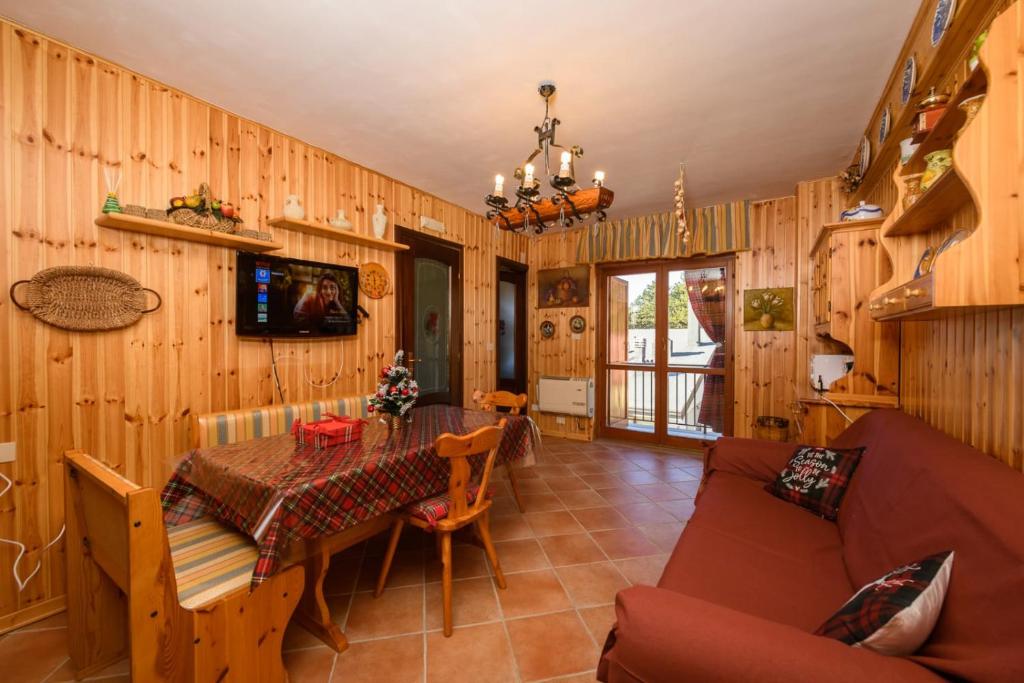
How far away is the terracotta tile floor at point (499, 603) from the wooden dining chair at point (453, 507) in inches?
5.2

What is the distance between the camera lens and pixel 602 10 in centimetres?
179

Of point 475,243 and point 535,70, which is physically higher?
point 535,70

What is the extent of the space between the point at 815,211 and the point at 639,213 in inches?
64.3

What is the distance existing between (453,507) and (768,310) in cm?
382

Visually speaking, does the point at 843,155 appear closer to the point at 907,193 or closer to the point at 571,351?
the point at 907,193

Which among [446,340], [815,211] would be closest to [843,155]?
[815,211]

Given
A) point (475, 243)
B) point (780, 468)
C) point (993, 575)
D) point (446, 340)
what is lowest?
point (780, 468)

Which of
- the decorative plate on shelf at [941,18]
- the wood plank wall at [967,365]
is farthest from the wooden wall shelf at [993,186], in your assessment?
the decorative plate on shelf at [941,18]

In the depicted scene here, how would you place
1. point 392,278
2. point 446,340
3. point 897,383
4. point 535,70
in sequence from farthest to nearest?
1. point 446,340
2. point 392,278
3. point 897,383
4. point 535,70

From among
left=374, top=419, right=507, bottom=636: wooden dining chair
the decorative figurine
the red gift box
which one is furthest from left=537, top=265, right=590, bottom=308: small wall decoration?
the red gift box

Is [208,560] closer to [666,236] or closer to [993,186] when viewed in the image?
[993,186]

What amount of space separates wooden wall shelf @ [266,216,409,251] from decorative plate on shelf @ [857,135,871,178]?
3.46 meters

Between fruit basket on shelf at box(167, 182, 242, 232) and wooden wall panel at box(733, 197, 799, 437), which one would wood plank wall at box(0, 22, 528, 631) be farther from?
wooden wall panel at box(733, 197, 799, 437)

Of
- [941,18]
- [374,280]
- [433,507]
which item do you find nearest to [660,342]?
[374,280]
